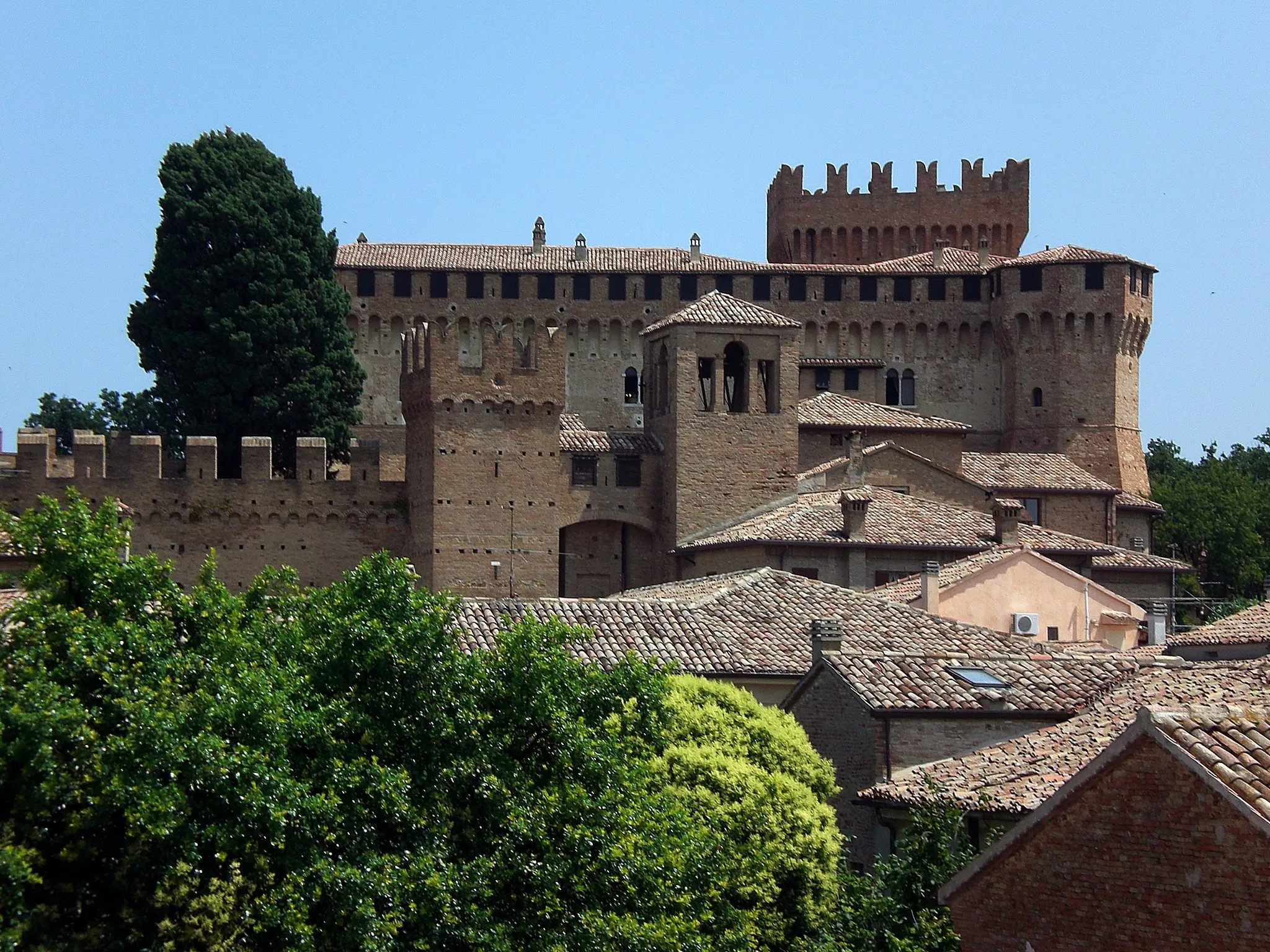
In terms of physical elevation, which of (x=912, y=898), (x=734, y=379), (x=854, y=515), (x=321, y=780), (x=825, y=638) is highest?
(x=734, y=379)

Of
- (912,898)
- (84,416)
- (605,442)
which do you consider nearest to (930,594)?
(605,442)

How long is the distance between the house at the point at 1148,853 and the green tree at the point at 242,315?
131 feet

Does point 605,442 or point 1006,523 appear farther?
point 605,442

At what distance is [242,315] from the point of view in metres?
Answer: 56.0

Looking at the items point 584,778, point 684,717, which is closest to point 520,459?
point 684,717

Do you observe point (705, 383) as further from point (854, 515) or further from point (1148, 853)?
point (1148, 853)

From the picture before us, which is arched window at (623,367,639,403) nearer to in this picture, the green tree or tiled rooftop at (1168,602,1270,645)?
the green tree

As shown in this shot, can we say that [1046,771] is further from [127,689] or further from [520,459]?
[520,459]

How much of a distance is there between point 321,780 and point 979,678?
39.8 feet

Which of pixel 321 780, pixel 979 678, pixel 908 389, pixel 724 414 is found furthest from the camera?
pixel 908 389

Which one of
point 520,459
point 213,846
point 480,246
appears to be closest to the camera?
point 213,846

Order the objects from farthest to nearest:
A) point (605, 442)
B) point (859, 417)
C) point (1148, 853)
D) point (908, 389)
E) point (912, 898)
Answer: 1. point (908, 389)
2. point (859, 417)
3. point (605, 442)
4. point (912, 898)
5. point (1148, 853)

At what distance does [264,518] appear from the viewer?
5291cm

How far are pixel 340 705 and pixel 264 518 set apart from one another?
32751 millimetres
